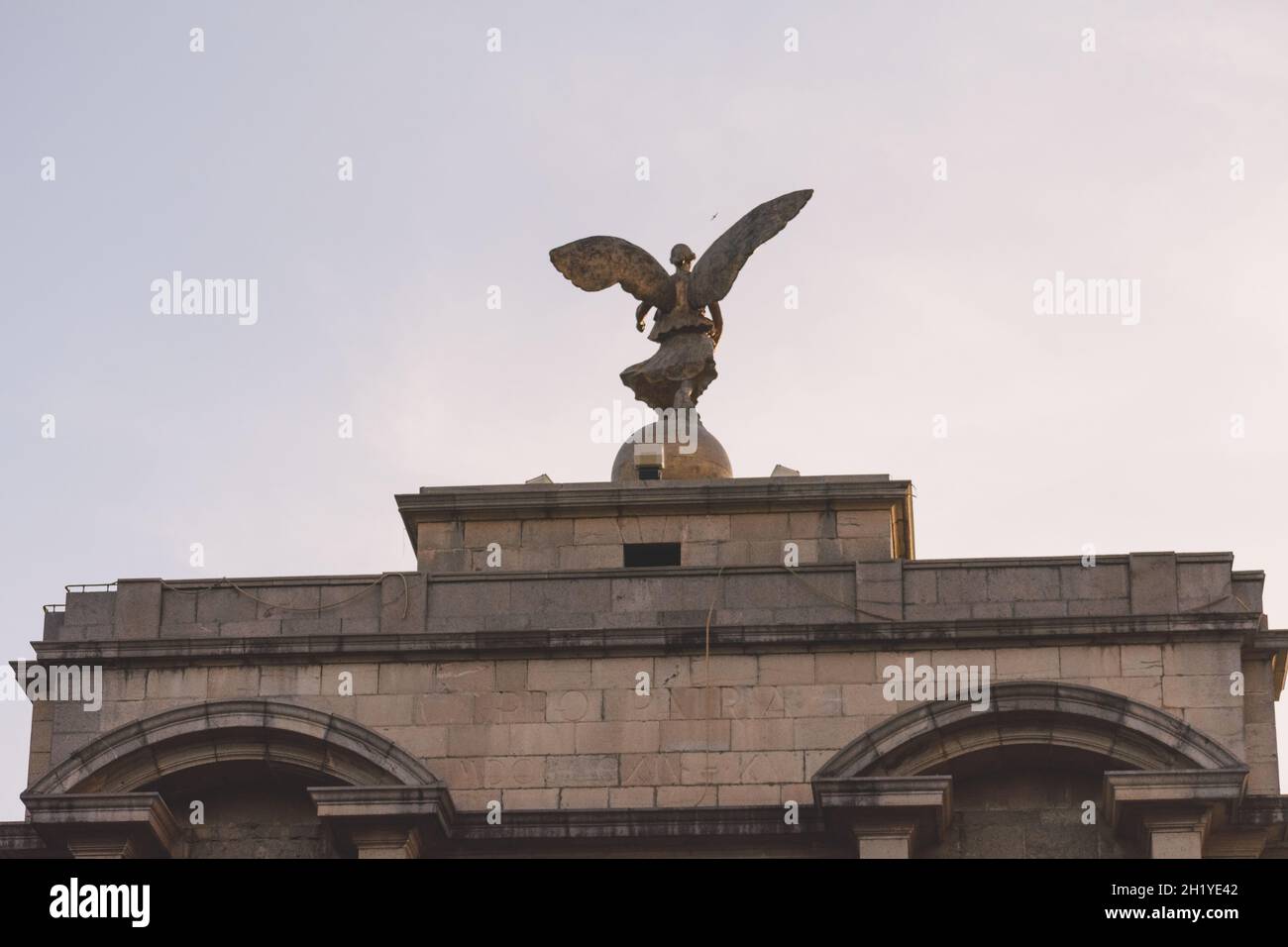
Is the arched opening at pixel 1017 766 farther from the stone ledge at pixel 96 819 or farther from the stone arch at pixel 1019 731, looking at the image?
the stone ledge at pixel 96 819

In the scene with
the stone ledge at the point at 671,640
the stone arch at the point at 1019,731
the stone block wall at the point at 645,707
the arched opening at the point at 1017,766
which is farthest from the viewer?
the stone ledge at the point at 671,640

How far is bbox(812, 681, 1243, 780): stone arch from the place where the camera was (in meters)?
46.5

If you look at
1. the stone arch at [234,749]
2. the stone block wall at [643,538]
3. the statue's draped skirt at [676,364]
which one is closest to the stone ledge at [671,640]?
the stone arch at [234,749]

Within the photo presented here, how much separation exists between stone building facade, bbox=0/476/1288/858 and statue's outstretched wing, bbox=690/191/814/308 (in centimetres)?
559

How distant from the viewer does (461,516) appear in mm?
51031

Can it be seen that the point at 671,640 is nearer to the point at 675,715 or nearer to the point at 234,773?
the point at 675,715

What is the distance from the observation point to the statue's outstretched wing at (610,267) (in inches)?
2108

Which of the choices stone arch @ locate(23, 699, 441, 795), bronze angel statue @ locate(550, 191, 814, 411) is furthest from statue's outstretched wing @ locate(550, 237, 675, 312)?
stone arch @ locate(23, 699, 441, 795)

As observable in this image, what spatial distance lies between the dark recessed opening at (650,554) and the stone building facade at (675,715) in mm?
1734

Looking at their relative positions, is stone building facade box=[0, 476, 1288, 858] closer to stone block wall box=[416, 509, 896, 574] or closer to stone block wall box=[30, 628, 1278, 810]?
stone block wall box=[30, 628, 1278, 810]

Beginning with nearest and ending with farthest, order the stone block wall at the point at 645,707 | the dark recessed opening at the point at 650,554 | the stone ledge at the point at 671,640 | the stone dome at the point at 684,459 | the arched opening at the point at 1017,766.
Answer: the arched opening at the point at 1017,766 → the stone block wall at the point at 645,707 → the stone ledge at the point at 671,640 → the dark recessed opening at the point at 650,554 → the stone dome at the point at 684,459

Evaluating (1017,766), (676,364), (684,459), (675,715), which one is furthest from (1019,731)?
(676,364)
